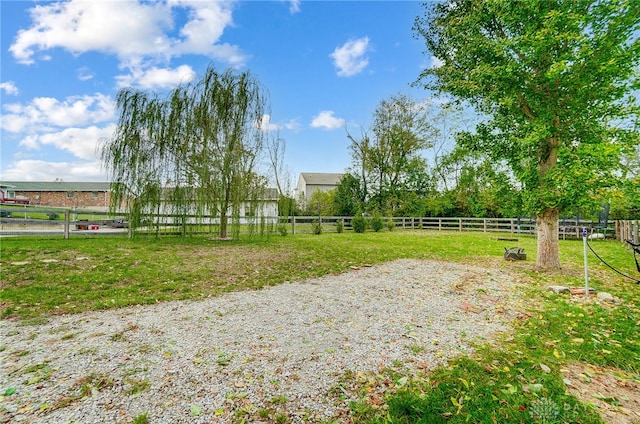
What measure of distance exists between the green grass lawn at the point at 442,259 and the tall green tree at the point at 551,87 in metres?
2.01

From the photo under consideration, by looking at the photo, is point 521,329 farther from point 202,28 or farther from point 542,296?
point 202,28

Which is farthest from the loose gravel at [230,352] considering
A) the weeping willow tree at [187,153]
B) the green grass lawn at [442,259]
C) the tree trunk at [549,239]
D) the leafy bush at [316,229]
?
the leafy bush at [316,229]

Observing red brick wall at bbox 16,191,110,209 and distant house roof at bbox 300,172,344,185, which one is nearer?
red brick wall at bbox 16,191,110,209

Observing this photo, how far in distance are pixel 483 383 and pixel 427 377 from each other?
0.40m

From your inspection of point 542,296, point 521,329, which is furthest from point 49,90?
point 542,296

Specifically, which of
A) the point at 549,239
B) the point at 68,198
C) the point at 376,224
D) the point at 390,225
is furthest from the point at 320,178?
the point at 549,239

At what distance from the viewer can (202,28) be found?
8.59 meters

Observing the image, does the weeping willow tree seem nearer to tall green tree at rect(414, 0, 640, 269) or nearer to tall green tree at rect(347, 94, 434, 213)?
tall green tree at rect(414, 0, 640, 269)

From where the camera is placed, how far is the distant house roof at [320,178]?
36094 mm

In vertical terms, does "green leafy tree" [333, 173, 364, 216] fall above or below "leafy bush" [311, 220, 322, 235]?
above

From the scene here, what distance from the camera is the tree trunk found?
655 centimetres

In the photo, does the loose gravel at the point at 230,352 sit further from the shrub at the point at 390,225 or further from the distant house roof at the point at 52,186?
the distant house roof at the point at 52,186

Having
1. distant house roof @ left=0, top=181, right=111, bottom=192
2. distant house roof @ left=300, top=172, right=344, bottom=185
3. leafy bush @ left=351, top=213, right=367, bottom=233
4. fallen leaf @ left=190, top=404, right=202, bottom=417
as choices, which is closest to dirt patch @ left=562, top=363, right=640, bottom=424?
fallen leaf @ left=190, top=404, right=202, bottom=417

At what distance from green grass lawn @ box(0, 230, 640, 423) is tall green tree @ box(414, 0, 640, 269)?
6.61 ft
